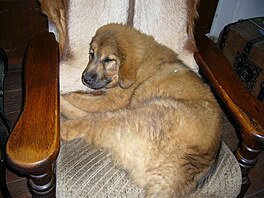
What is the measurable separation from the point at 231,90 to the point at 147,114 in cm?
35

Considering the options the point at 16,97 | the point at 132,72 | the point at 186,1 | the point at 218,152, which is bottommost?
the point at 16,97

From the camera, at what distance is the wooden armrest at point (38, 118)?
72cm

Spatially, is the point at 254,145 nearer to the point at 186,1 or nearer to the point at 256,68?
the point at 186,1

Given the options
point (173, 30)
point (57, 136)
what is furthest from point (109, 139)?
point (173, 30)

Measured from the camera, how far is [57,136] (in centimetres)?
79

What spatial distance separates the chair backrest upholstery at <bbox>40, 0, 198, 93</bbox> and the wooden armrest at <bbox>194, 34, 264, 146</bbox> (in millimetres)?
106

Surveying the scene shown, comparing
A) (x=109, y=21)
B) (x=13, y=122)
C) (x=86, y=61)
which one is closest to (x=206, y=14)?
(x=109, y=21)

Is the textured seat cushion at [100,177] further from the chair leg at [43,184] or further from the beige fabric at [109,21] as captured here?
the beige fabric at [109,21]

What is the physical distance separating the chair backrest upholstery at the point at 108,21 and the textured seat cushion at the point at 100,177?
43 centimetres

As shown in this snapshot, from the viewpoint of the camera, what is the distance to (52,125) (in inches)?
32.2

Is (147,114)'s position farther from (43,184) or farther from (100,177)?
(43,184)

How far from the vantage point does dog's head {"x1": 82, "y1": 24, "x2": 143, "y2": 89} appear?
1290 mm

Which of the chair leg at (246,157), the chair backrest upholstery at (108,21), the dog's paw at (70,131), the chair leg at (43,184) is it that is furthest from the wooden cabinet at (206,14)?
the chair leg at (43,184)

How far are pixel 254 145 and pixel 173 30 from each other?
71cm
